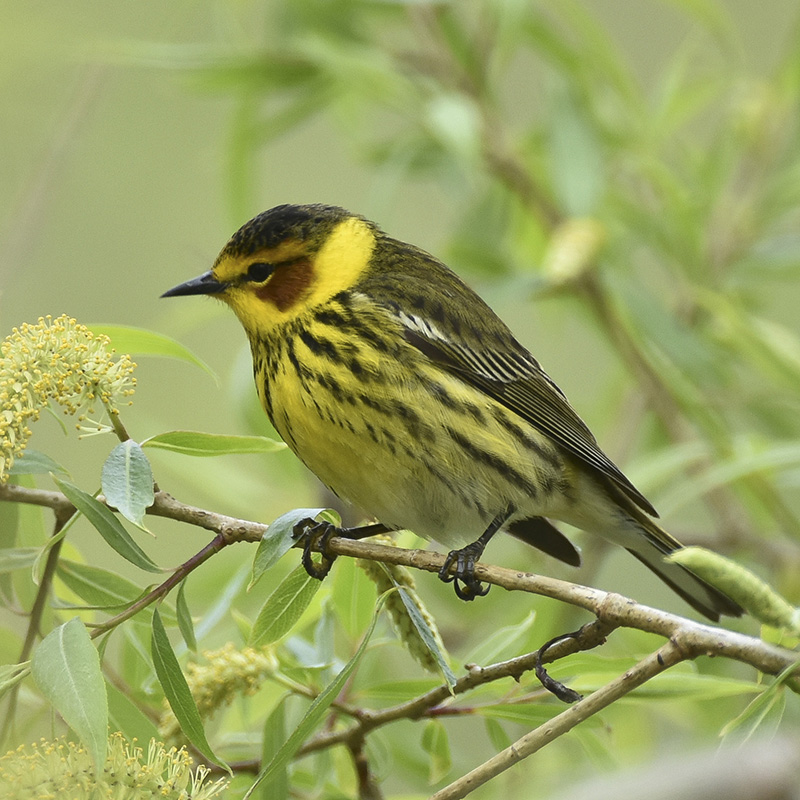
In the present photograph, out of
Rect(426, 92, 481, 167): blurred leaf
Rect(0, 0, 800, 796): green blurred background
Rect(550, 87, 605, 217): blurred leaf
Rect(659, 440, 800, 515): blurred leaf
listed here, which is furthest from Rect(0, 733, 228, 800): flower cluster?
Rect(550, 87, 605, 217): blurred leaf

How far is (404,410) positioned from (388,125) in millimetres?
4440

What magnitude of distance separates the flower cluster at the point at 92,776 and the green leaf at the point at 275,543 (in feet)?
0.99

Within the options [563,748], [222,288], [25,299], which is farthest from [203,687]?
[25,299]

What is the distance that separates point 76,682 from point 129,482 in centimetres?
30

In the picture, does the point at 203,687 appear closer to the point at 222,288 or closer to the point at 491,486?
the point at 491,486

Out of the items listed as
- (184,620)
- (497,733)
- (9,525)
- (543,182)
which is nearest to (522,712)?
(497,733)

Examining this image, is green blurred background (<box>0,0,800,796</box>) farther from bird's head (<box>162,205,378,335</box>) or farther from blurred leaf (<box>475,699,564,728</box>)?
blurred leaf (<box>475,699,564,728</box>)

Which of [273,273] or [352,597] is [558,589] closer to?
[352,597]

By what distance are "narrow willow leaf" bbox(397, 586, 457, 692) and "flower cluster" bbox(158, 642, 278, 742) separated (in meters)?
0.28

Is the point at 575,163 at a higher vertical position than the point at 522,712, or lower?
higher

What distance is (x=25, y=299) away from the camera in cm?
599

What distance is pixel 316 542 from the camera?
2.13m

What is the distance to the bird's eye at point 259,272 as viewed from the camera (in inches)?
113

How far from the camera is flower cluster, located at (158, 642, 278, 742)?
194 cm
